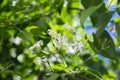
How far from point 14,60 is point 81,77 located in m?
0.73

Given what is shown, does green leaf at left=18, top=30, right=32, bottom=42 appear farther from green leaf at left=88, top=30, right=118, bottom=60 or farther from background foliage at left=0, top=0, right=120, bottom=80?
green leaf at left=88, top=30, right=118, bottom=60

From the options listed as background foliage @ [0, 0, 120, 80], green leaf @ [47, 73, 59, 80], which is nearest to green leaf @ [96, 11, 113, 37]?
background foliage @ [0, 0, 120, 80]

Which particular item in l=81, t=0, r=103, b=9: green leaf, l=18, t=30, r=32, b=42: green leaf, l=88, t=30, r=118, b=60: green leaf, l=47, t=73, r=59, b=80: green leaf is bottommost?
l=47, t=73, r=59, b=80: green leaf

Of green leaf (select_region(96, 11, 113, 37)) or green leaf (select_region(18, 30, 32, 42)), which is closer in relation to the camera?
green leaf (select_region(96, 11, 113, 37))

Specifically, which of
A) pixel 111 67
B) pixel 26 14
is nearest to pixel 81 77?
pixel 26 14

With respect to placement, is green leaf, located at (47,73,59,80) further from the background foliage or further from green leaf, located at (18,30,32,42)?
green leaf, located at (18,30,32,42)

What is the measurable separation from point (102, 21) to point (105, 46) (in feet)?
0.31

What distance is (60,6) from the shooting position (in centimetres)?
119

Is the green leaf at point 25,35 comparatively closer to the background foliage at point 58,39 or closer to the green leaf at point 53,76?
the background foliage at point 58,39

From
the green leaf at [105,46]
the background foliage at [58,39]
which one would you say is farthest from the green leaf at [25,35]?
the green leaf at [105,46]

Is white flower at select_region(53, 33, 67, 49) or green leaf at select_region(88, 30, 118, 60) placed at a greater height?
→ white flower at select_region(53, 33, 67, 49)

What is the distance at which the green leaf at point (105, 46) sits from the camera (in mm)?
851

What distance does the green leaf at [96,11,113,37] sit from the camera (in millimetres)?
767

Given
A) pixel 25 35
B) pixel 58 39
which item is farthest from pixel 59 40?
pixel 25 35
